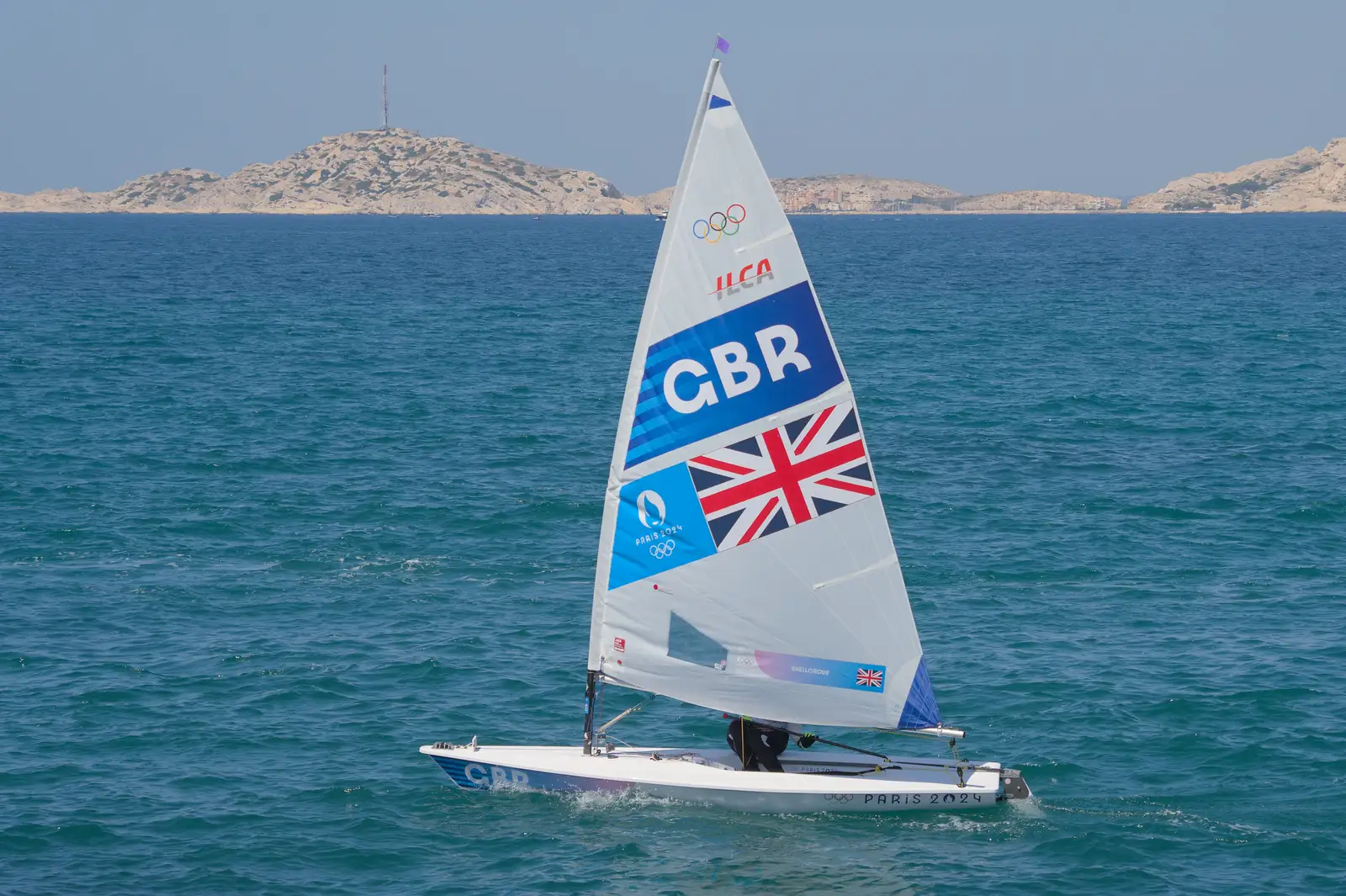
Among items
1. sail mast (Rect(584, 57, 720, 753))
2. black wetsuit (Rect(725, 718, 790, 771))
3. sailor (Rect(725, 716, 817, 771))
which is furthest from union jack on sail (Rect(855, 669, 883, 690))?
sail mast (Rect(584, 57, 720, 753))

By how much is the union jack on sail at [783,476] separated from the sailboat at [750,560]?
0.03 metres

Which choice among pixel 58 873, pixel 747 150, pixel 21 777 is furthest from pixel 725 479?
pixel 21 777

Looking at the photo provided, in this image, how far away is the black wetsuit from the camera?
27.1 m

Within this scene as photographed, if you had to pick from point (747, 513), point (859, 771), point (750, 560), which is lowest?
point (859, 771)

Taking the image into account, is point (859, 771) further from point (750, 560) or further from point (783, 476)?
point (783, 476)

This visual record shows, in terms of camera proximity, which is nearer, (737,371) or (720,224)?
(720,224)

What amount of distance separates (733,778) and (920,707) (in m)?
3.55

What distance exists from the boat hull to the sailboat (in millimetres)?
36

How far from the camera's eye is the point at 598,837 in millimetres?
25797

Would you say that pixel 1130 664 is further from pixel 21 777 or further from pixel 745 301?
pixel 21 777

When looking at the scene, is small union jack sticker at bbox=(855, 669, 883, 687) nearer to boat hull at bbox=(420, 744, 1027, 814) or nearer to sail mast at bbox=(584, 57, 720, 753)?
boat hull at bbox=(420, 744, 1027, 814)

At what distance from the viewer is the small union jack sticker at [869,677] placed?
86.9ft

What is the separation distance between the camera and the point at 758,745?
89.2 ft

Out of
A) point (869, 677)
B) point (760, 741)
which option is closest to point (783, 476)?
point (869, 677)
